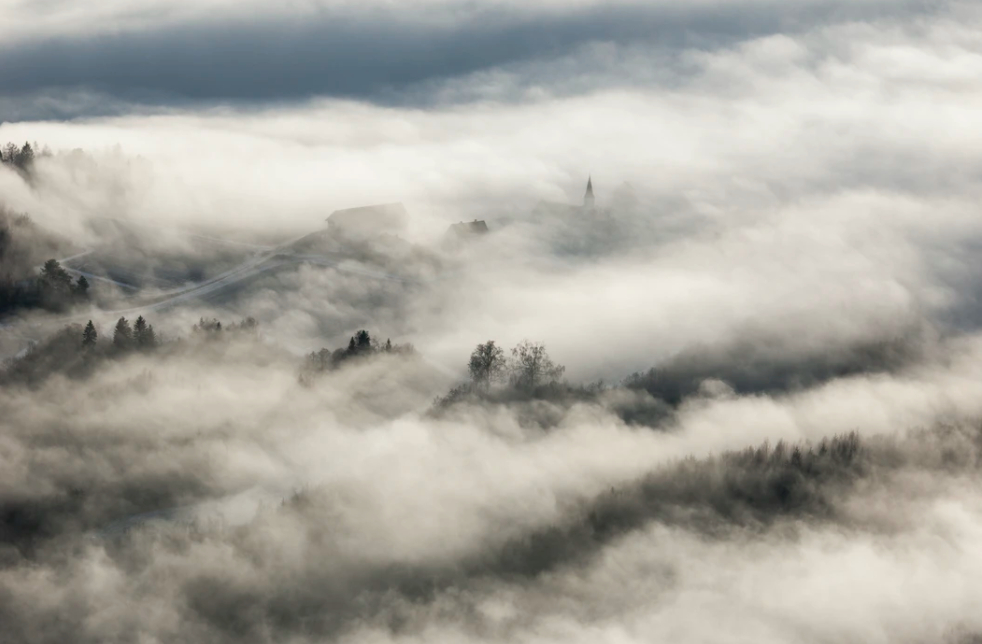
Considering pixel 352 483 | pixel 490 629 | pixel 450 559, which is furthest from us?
pixel 352 483

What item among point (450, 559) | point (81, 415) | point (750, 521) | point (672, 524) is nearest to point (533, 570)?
point (450, 559)

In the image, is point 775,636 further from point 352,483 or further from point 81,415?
point 81,415

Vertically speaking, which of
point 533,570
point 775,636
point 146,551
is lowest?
point 775,636

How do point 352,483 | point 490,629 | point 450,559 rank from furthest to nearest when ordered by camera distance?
point 352,483
point 450,559
point 490,629

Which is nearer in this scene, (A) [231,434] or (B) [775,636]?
(B) [775,636]

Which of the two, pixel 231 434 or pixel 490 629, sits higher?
pixel 231 434

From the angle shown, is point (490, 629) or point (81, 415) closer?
point (490, 629)

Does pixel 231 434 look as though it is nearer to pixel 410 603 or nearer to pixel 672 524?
pixel 410 603

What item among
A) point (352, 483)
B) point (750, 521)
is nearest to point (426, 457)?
point (352, 483)

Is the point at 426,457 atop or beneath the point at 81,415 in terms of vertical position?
beneath
